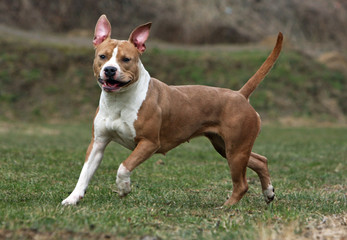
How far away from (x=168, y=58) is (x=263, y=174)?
68.5 ft

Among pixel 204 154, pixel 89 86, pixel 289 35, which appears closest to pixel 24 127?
pixel 89 86

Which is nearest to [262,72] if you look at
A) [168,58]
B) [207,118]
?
[207,118]

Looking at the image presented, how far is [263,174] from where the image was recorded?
6.47 meters

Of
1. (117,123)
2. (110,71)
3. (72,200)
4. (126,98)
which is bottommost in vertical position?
(72,200)

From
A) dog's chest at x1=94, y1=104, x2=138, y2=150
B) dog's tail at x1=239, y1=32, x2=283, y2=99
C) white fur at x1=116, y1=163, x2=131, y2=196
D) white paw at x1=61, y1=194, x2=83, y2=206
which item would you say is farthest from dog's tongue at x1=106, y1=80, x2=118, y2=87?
dog's tail at x1=239, y1=32, x2=283, y2=99

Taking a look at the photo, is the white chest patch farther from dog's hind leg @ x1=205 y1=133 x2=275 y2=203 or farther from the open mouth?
dog's hind leg @ x1=205 y1=133 x2=275 y2=203

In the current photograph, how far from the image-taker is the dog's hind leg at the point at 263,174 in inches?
251

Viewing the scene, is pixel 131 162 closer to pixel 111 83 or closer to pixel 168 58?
pixel 111 83

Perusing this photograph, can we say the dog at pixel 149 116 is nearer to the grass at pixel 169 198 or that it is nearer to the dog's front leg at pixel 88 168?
the dog's front leg at pixel 88 168

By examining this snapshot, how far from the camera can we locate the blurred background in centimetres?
2405

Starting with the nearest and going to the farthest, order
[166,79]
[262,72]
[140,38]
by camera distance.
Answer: [140,38]
[262,72]
[166,79]

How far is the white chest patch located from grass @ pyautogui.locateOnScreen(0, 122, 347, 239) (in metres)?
0.71

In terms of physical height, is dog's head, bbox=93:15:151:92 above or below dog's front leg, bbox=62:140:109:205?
above

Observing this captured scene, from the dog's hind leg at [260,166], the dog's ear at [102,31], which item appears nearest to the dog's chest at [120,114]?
the dog's ear at [102,31]
